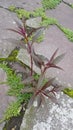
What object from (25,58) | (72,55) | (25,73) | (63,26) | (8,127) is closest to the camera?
(8,127)

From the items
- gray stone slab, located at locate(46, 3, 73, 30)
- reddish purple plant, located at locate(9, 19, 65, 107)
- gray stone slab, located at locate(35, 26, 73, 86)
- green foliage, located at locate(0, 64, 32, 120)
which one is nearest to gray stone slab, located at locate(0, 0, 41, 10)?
gray stone slab, located at locate(46, 3, 73, 30)

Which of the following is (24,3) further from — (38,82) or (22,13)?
(38,82)

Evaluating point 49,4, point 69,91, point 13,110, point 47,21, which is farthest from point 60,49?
point 13,110

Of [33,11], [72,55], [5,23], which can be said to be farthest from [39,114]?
[33,11]

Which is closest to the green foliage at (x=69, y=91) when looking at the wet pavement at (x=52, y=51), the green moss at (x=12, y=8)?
the wet pavement at (x=52, y=51)

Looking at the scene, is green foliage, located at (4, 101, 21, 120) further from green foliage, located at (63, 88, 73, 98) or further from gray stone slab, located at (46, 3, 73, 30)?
gray stone slab, located at (46, 3, 73, 30)

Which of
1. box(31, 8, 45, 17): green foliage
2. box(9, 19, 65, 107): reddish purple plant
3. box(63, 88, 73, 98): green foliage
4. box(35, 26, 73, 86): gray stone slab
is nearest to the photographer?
box(9, 19, 65, 107): reddish purple plant

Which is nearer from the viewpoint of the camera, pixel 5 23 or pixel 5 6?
pixel 5 23

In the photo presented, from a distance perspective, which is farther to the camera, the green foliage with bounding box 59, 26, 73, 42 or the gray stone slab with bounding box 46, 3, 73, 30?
the gray stone slab with bounding box 46, 3, 73, 30

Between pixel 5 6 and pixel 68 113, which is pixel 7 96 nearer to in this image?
pixel 68 113
